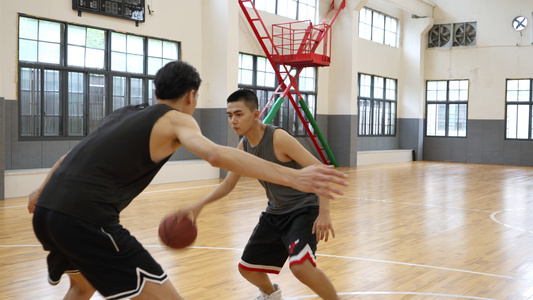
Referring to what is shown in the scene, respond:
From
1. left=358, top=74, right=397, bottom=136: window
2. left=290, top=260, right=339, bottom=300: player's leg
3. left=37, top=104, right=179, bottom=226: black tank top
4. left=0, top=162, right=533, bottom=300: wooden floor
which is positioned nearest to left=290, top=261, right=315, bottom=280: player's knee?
left=290, top=260, right=339, bottom=300: player's leg

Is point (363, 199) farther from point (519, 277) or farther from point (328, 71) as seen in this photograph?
point (328, 71)

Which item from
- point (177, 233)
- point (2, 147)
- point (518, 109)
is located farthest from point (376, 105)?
point (177, 233)

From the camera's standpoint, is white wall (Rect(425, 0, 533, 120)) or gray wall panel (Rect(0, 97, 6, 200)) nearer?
gray wall panel (Rect(0, 97, 6, 200))

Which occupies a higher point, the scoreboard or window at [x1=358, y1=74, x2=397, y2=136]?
the scoreboard

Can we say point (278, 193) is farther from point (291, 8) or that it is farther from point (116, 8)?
point (291, 8)

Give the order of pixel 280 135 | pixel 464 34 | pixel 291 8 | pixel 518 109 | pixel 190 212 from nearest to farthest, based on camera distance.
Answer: pixel 190 212, pixel 280 135, pixel 291 8, pixel 518 109, pixel 464 34

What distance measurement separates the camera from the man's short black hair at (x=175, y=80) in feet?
7.66

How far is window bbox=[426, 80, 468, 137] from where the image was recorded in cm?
2022

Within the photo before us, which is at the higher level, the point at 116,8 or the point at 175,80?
the point at 116,8

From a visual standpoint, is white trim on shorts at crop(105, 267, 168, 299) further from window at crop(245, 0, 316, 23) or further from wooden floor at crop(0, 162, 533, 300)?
window at crop(245, 0, 316, 23)

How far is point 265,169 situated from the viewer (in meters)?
2.05

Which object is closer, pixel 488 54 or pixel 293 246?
pixel 293 246

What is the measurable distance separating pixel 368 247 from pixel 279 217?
2.60 metres

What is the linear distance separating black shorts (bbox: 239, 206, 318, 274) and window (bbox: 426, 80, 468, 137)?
1820cm
